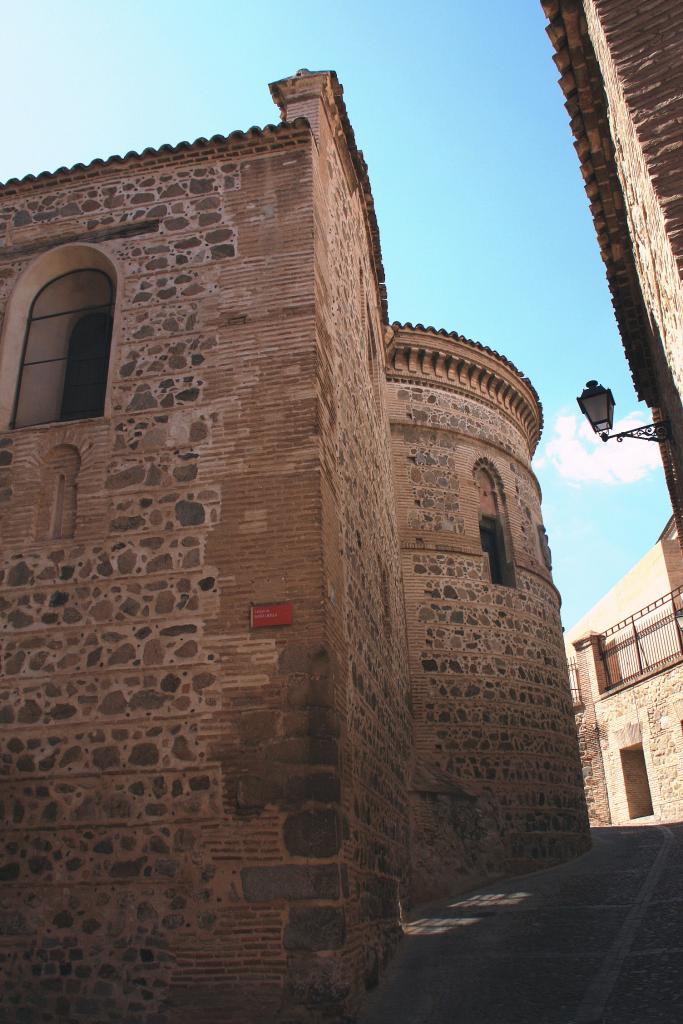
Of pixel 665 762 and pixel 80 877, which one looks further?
pixel 665 762

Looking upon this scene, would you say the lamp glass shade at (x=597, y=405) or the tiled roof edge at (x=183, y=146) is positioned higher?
the tiled roof edge at (x=183, y=146)

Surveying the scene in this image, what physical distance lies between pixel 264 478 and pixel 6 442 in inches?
100

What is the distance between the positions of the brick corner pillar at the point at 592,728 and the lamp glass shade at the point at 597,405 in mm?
14250

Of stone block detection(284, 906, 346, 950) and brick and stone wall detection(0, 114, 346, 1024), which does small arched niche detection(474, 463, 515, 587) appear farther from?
stone block detection(284, 906, 346, 950)

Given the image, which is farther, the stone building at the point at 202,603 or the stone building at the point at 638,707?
the stone building at the point at 638,707

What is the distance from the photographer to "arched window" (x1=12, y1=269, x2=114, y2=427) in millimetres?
8031

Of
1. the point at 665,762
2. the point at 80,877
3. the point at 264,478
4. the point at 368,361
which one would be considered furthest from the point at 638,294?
the point at 665,762

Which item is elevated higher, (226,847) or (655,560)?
(655,560)

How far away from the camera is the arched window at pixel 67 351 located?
26.3ft

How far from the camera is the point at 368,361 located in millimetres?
11055

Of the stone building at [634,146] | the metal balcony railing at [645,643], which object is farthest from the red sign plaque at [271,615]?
the metal balcony railing at [645,643]

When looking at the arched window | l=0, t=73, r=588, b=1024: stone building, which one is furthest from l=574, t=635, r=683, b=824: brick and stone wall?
the arched window

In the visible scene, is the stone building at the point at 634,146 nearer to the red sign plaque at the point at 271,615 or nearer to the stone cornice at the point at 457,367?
the red sign plaque at the point at 271,615

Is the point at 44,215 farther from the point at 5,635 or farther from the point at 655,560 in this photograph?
the point at 655,560
